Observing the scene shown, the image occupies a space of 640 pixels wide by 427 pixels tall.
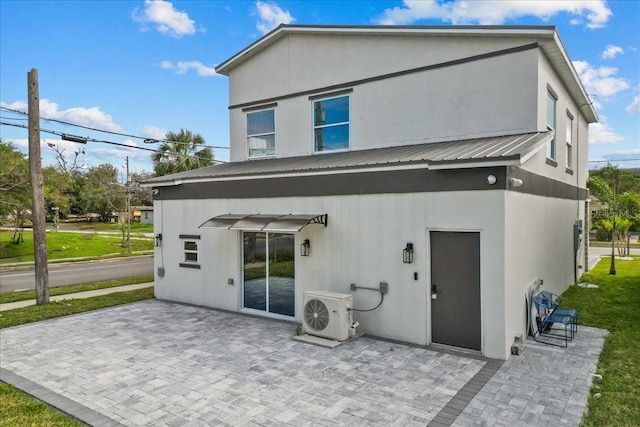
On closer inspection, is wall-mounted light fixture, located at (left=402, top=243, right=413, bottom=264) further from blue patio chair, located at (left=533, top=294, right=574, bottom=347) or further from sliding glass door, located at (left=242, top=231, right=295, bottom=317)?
sliding glass door, located at (left=242, top=231, right=295, bottom=317)

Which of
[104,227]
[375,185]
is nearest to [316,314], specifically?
[375,185]

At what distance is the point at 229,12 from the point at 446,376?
16727 mm

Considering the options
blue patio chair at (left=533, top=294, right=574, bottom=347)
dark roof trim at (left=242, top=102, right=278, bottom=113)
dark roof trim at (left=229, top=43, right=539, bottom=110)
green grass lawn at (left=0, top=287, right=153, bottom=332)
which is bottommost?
green grass lawn at (left=0, top=287, right=153, bottom=332)

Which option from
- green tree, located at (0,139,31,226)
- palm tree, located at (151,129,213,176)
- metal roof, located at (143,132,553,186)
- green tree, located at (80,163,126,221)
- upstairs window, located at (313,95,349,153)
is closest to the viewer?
metal roof, located at (143,132,553,186)

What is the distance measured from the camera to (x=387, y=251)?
8672 mm

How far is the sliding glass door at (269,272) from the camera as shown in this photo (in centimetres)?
1037

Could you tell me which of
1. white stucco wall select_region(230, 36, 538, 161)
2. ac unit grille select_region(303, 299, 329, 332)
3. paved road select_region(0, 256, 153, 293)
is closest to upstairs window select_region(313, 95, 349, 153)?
white stucco wall select_region(230, 36, 538, 161)

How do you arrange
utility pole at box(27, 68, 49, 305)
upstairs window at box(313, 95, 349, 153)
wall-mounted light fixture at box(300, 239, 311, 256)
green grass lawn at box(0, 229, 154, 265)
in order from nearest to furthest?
wall-mounted light fixture at box(300, 239, 311, 256)
upstairs window at box(313, 95, 349, 153)
utility pole at box(27, 68, 49, 305)
green grass lawn at box(0, 229, 154, 265)

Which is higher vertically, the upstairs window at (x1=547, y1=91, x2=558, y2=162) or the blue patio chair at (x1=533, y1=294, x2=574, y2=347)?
the upstairs window at (x1=547, y1=91, x2=558, y2=162)

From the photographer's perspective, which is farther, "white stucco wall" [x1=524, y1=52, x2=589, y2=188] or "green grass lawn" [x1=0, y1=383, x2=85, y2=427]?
"white stucco wall" [x1=524, y1=52, x2=589, y2=188]

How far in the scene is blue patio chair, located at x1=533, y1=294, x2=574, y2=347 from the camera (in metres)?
8.22

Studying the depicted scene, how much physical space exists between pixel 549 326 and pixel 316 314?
5205mm

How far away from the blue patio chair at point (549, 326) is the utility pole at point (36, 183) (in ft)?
45.3

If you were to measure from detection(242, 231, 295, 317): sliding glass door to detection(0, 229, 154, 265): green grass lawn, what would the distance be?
23626 millimetres
